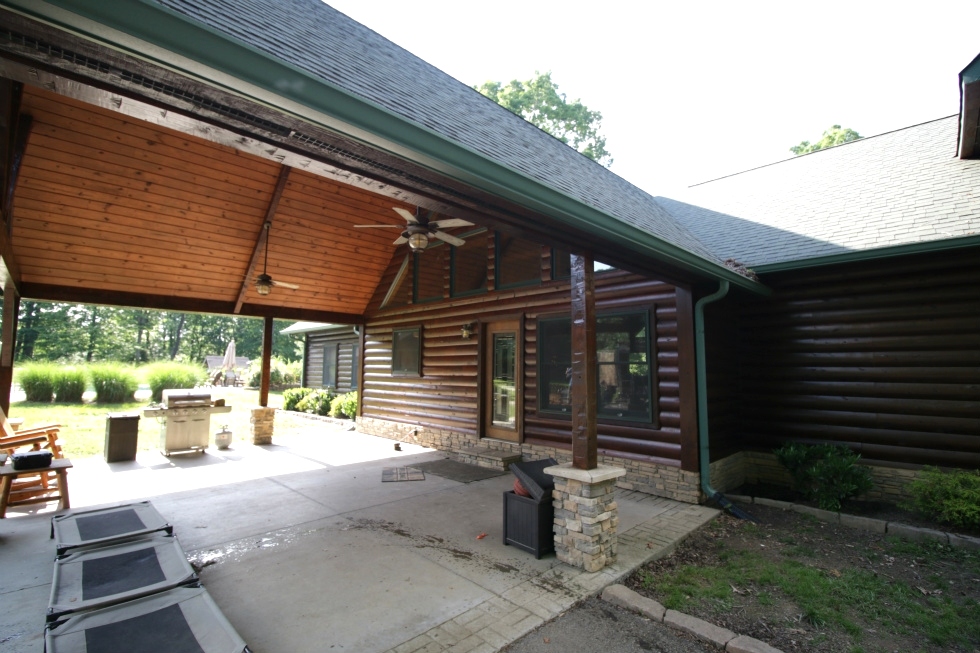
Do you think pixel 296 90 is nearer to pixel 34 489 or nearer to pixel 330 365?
pixel 34 489

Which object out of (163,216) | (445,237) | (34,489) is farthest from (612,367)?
(34,489)

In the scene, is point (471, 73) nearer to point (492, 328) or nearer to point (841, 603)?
point (492, 328)

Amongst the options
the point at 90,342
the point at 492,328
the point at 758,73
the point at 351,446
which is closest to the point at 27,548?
the point at 351,446

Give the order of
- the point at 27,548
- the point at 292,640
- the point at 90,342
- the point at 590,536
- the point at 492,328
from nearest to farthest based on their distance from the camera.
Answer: the point at 292,640, the point at 590,536, the point at 27,548, the point at 492,328, the point at 90,342

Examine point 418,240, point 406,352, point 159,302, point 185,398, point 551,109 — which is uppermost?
point 551,109

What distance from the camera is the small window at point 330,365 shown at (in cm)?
1377

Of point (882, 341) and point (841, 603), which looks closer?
point (841, 603)

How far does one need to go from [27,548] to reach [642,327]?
6568 millimetres

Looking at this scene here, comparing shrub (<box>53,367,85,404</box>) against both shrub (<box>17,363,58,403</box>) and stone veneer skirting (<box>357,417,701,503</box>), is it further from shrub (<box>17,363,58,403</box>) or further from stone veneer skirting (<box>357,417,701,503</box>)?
stone veneer skirting (<box>357,417,701,503</box>)

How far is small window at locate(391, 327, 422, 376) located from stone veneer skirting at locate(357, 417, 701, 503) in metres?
1.13

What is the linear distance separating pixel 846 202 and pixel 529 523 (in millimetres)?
6048

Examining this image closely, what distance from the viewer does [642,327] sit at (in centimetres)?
596

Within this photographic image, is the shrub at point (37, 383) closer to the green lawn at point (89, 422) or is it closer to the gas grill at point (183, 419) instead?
the green lawn at point (89, 422)

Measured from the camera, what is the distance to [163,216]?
635cm
